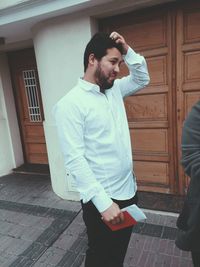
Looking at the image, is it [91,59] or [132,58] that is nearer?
[91,59]

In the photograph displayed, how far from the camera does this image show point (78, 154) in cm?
154

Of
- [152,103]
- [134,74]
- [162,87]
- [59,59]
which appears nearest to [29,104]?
[59,59]

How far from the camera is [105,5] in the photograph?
3.05m

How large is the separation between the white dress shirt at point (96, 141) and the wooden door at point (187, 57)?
150 centimetres

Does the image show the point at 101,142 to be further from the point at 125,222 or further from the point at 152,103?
the point at 152,103

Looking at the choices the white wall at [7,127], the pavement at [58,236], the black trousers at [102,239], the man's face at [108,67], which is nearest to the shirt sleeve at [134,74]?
the man's face at [108,67]

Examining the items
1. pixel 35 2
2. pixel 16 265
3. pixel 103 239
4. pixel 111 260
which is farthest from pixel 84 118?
pixel 35 2

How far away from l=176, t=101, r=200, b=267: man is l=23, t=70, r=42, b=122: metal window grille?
→ 4.47 meters

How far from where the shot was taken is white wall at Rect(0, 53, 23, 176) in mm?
5281

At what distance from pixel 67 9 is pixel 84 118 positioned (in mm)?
2030

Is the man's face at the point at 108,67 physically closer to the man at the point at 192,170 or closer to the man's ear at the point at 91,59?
the man's ear at the point at 91,59

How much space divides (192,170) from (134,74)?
104 centimetres

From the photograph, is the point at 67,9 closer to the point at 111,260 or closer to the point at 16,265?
the point at 111,260

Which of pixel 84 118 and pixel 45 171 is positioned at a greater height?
pixel 84 118
